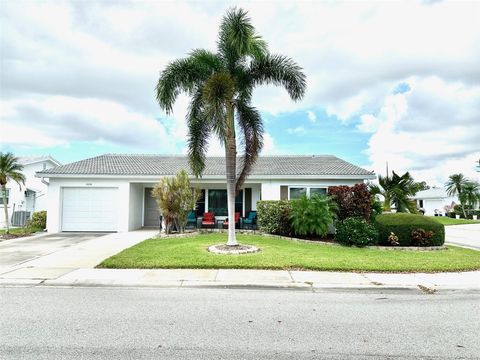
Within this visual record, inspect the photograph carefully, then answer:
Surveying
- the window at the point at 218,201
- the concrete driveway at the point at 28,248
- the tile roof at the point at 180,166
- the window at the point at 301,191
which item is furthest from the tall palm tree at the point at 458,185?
the concrete driveway at the point at 28,248

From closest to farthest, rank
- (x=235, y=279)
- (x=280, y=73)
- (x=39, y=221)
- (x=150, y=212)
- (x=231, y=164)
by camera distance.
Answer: (x=235, y=279)
(x=231, y=164)
(x=280, y=73)
(x=39, y=221)
(x=150, y=212)

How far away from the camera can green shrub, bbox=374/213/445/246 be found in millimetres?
12016

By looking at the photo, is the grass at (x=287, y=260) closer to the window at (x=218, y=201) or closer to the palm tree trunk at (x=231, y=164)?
the palm tree trunk at (x=231, y=164)

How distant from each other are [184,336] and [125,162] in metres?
16.8

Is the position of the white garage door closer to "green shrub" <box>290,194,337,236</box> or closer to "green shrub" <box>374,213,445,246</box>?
"green shrub" <box>290,194,337,236</box>

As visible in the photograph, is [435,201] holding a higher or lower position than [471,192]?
lower

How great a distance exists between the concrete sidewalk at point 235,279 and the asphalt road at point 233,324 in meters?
0.34

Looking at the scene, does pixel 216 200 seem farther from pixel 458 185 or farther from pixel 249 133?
pixel 458 185

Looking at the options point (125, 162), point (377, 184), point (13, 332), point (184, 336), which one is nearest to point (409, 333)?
point (184, 336)

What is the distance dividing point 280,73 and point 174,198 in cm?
678

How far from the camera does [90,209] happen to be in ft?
53.5

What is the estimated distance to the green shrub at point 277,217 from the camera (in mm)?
13539

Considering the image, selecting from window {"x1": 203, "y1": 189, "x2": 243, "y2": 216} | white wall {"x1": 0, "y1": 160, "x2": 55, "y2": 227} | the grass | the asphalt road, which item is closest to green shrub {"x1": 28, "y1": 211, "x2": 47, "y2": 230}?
white wall {"x1": 0, "y1": 160, "x2": 55, "y2": 227}

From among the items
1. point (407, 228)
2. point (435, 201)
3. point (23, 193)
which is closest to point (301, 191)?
point (407, 228)
